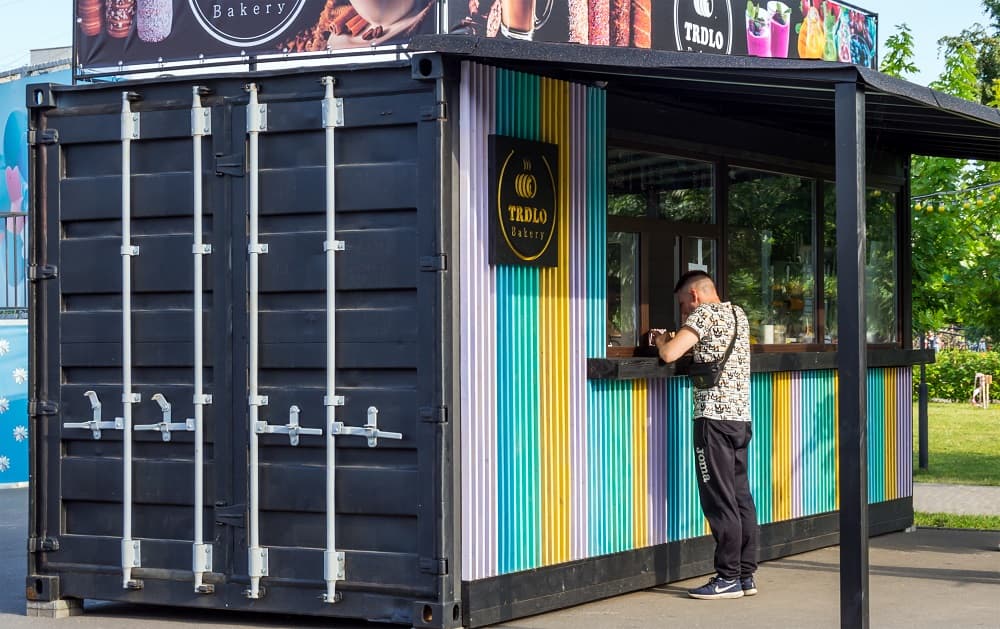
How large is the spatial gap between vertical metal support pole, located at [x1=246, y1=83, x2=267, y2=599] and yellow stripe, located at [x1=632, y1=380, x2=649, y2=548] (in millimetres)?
2289

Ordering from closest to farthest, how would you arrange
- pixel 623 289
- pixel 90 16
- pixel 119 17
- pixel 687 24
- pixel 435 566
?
pixel 435 566 < pixel 623 289 < pixel 119 17 < pixel 90 16 < pixel 687 24

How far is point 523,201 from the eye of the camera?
8.46 metres

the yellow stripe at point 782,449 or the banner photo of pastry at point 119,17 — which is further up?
the banner photo of pastry at point 119,17

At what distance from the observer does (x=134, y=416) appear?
8.66m

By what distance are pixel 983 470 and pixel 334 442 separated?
50.2 ft

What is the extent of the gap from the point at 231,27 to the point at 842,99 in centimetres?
566

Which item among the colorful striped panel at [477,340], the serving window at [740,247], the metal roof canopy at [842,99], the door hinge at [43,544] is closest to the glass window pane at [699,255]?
Result: the serving window at [740,247]

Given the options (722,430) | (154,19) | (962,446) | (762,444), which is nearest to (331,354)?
(722,430)

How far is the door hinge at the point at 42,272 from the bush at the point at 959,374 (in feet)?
118

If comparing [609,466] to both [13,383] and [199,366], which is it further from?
[13,383]

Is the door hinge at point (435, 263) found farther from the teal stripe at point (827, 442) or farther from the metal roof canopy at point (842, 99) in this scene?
the teal stripe at point (827, 442)

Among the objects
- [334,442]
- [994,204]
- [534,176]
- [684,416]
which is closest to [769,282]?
[684,416]

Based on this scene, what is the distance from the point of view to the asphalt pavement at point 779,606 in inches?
332

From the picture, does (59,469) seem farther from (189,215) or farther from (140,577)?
(189,215)
